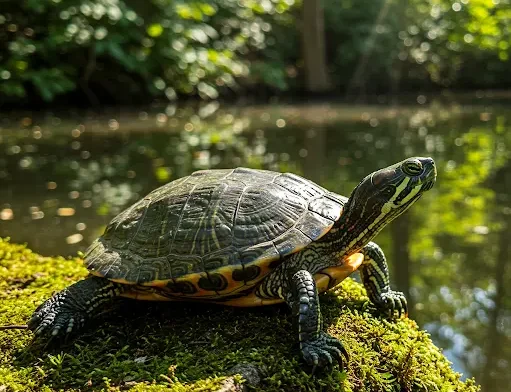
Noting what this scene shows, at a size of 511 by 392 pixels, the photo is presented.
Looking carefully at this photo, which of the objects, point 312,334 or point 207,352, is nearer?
point 312,334

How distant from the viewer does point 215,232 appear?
106 inches

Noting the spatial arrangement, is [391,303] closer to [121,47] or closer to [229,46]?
[121,47]

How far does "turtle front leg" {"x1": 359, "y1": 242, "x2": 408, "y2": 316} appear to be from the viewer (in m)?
2.91

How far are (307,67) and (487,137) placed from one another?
11.2m

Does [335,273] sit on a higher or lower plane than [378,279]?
higher

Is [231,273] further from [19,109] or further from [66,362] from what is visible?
[19,109]

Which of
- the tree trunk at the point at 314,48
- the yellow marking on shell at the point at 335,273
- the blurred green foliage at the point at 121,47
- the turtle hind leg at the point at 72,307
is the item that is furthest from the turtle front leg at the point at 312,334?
the tree trunk at the point at 314,48

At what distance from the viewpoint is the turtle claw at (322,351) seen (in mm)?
2283

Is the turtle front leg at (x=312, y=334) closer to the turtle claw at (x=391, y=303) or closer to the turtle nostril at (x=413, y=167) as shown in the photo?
the turtle claw at (x=391, y=303)

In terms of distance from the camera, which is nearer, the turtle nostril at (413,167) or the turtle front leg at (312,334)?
the turtle front leg at (312,334)

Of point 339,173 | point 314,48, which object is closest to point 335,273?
point 339,173

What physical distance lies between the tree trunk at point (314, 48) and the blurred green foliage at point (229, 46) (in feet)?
2.55

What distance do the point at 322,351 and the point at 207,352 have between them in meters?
0.54

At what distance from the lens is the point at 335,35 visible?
2350 centimetres
